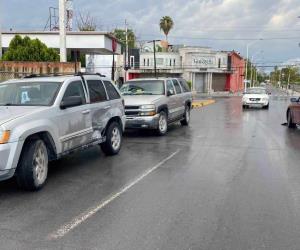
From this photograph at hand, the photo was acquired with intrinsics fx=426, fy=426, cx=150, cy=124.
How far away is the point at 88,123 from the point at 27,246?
4167 millimetres

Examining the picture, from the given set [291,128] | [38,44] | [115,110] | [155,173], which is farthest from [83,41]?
[155,173]

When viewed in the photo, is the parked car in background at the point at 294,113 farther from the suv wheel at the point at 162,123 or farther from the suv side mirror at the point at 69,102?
the suv side mirror at the point at 69,102

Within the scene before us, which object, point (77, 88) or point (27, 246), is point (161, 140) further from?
point (27, 246)

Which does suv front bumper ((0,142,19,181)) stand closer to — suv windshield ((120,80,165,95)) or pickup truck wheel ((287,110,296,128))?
suv windshield ((120,80,165,95))

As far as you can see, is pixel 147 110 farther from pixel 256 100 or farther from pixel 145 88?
pixel 256 100

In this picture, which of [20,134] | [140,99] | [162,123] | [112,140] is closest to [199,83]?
[162,123]

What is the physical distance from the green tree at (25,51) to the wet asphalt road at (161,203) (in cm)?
1101

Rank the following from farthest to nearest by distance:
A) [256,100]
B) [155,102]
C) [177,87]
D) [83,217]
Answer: [256,100] → [177,87] → [155,102] → [83,217]

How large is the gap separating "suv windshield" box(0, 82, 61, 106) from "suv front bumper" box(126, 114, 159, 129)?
5.18 meters

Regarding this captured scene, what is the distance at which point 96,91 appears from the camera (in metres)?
9.10

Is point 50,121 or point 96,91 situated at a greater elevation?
point 96,91

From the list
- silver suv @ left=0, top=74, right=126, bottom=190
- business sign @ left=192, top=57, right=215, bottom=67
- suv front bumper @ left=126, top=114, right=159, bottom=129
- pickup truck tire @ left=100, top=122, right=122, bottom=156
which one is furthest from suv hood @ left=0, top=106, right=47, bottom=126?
business sign @ left=192, top=57, right=215, bottom=67

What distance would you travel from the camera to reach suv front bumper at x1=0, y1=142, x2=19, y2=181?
598cm

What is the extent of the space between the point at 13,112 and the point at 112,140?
3299 millimetres
